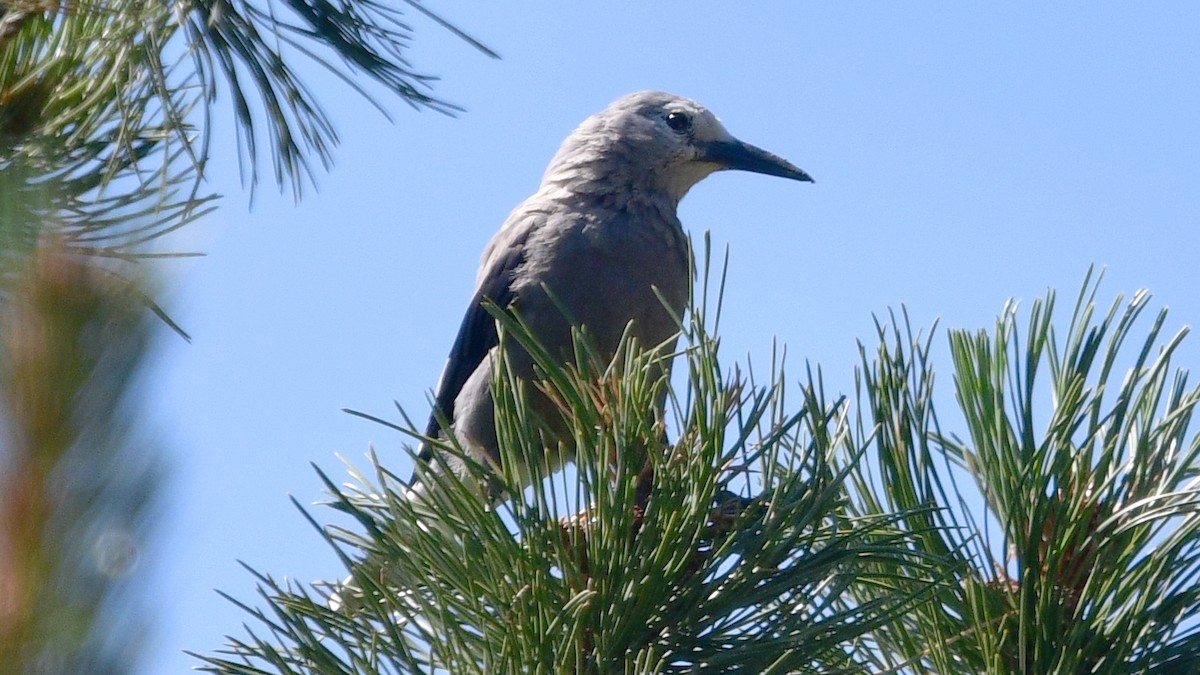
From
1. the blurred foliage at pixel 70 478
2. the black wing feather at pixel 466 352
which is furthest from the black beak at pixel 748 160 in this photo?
the blurred foliage at pixel 70 478

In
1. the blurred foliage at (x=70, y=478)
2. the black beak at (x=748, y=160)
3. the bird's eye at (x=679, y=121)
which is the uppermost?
the bird's eye at (x=679, y=121)

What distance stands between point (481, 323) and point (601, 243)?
0.73 meters

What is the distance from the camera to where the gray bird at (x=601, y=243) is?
374 cm

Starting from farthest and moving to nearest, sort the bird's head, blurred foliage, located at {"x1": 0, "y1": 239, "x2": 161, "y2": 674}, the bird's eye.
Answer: the bird's eye → the bird's head → blurred foliage, located at {"x1": 0, "y1": 239, "x2": 161, "y2": 674}

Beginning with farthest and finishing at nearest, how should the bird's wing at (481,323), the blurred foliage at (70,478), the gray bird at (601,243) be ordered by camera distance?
1. the bird's wing at (481,323)
2. the gray bird at (601,243)
3. the blurred foliage at (70,478)

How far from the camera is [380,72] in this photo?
2188 millimetres

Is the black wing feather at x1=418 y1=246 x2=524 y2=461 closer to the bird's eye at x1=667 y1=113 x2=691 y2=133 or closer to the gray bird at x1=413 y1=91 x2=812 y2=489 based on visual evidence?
the gray bird at x1=413 y1=91 x2=812 y2=489

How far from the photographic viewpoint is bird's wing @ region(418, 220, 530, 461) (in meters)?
3.97

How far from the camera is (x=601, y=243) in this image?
12.5 feet

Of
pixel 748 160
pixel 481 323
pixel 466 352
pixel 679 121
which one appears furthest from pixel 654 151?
pixel 466 352

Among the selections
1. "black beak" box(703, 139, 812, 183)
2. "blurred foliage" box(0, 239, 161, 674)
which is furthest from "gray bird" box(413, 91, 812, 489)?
"blurred foliage" box(0, 239, 161, 674)

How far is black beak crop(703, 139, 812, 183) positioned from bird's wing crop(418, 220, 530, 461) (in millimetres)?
809

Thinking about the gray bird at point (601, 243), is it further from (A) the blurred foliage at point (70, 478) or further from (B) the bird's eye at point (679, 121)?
(A) the blurred foliage at point (70, 478)

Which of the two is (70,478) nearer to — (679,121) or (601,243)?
(601,243)
